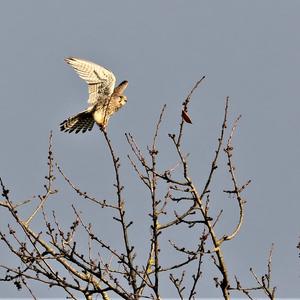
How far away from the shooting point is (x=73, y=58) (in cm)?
1127

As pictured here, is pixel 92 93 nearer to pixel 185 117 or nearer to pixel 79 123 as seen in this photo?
pixel 79 123

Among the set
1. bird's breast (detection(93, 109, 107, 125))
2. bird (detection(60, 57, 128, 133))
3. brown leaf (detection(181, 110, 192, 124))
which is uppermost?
bird (detection(60, 57, 128, 133))

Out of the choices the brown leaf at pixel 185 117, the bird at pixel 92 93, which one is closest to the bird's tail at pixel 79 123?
the bird at pixel 92 93

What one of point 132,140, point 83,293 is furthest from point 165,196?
point 83,293

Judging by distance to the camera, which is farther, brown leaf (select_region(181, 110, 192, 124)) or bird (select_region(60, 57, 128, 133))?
bird (select_region(60, 57, 128, 133))

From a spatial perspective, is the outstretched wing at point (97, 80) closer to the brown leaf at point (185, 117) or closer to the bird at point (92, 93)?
the bird at point (92, 93)

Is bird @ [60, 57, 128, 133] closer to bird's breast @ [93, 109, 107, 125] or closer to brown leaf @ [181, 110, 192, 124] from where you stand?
bird's breast @ [93, 109, 107, 125]

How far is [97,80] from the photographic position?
11.8 metres

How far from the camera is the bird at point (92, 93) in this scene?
37.7 ft

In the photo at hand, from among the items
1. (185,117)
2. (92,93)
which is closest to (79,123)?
(92,93)

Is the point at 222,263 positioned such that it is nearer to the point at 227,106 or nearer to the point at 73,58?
the point at 227,106

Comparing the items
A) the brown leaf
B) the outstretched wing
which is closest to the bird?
the outstretched wing

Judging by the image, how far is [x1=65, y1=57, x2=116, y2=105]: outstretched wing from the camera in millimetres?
11641

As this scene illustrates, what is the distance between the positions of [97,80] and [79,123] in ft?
3.12
